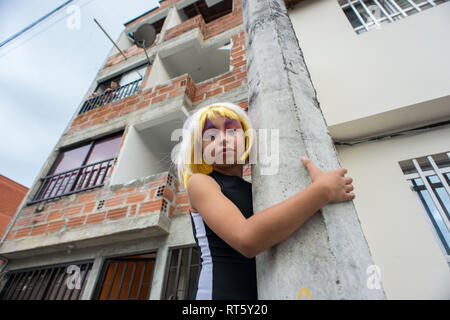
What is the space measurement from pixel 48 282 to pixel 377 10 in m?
7.56

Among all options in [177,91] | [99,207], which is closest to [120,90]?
[177,91]

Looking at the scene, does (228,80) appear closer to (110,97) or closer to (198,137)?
(198,137)

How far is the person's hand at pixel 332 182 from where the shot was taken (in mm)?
593

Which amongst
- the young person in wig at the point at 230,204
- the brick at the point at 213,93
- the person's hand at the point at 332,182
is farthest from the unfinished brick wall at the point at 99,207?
the person's hand at the point at 332,182

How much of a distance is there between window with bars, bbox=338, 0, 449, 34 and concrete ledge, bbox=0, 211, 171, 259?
15.2 ft

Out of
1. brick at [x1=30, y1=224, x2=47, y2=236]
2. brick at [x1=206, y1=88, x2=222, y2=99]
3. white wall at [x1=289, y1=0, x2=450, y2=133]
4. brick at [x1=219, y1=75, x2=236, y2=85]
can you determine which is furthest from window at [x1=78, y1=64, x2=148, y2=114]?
white wall at [x1=289, y1=0, x2=450, y2=133]

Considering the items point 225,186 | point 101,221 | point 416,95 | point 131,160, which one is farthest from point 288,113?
point 131,160

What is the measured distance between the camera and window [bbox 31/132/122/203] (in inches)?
172

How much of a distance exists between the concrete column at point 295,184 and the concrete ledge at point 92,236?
254 centimetres

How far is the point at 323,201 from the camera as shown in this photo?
59cm

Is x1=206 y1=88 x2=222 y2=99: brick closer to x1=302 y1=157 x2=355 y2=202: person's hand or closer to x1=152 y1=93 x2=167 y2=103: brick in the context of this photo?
x1=152 y1=93 x2=167 y2=103: brick

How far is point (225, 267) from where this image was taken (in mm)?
880

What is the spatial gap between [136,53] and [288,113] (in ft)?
25.3

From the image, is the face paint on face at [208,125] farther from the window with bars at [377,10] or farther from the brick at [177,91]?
the window with bars at [377,10]
